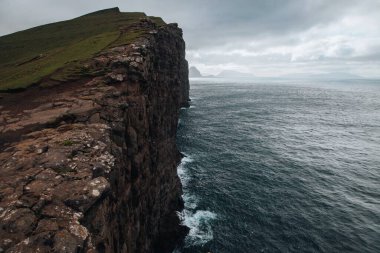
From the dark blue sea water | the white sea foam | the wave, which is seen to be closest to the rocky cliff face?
the white sea foam

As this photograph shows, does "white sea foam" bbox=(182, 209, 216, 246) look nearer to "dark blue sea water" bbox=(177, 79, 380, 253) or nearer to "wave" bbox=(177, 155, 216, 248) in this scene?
"wave" bbox=(177, 155, 216, 248)

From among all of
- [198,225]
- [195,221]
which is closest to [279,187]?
[195,221]

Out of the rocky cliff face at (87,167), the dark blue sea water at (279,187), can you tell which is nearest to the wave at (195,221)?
the dark blue sea water at (279,187)

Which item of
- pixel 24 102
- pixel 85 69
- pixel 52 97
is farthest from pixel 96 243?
pixel 85 69

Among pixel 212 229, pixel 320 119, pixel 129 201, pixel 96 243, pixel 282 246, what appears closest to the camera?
pixel 96 243

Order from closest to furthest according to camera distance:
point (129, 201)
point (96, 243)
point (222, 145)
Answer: point (96, 243) < point (129, 201) < point (222, 145)

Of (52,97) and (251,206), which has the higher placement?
(52,97)

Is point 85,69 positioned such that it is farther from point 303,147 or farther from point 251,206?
point 303,147
